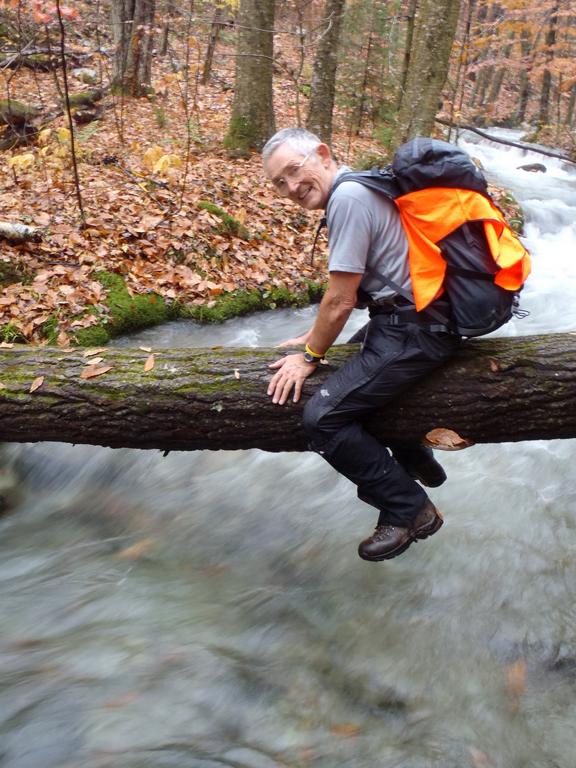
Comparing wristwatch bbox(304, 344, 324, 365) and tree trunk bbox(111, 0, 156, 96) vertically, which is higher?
tree trunk bbox(111, 0, 156, 96)

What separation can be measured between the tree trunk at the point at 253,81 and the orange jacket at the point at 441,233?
28.7ft

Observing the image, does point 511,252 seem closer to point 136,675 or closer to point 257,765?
point 257,765

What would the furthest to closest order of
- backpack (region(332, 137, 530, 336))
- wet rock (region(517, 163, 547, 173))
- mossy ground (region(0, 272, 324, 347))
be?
wet rock (region(517, 163, 547, 173)) → mossy ground (region(0, 272, 324, 347)) → backpack (region(332, 137, 530, 336))

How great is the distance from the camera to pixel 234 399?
3617mm

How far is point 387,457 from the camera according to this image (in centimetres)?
346

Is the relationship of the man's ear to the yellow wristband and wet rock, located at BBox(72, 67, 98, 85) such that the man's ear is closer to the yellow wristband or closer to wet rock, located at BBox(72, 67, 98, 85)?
the yellow wristband

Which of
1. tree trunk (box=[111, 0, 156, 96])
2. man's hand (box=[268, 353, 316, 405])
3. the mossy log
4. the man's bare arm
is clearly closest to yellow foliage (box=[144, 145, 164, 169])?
the mossy log

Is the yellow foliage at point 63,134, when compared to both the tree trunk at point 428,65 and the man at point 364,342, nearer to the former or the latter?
the tree trunk at point 428,65

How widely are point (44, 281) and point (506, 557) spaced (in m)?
5.27

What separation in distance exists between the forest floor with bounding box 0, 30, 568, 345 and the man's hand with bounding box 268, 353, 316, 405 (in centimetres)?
334

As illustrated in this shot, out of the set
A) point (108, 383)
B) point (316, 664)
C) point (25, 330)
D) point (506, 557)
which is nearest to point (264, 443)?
point (108, 383)

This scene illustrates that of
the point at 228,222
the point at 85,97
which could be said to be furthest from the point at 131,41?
the point at 228,222

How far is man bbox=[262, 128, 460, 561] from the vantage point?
2986mm

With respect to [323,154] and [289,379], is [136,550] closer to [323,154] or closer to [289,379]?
[289,379]
